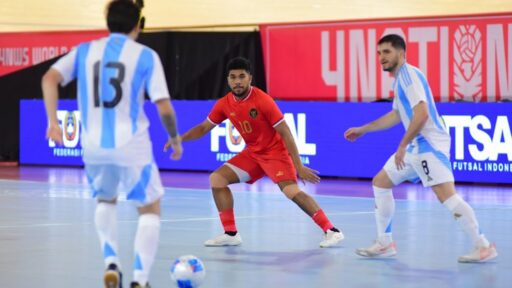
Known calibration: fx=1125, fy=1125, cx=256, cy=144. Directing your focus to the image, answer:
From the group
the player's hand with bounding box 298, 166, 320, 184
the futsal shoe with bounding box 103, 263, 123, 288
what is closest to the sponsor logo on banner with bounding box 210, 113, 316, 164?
the player's hand with bounding box 298, 166, 320, 184

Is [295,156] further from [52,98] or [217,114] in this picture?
[52,98]

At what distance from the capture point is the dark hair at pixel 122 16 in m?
7.31

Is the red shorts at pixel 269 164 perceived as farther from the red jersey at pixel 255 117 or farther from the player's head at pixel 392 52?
the player's head at pixel 392 52

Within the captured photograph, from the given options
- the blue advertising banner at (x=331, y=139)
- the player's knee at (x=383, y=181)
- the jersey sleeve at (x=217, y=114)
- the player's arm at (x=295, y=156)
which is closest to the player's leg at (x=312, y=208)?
the player's arm at (x=295, y=156)

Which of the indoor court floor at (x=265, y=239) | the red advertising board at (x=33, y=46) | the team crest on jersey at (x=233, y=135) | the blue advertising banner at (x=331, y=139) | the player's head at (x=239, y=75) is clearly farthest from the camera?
the red advertising board at (x=33, y=46)

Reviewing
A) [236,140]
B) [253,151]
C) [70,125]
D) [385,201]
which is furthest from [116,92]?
[70,125]

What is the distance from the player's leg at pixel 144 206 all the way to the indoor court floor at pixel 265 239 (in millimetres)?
909

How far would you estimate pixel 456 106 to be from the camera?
18.4 meters

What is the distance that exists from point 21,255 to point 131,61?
3.22 metres

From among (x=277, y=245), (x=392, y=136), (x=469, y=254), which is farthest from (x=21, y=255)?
(x=392, y=136)

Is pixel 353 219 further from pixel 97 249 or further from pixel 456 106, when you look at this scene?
pixel 456 106

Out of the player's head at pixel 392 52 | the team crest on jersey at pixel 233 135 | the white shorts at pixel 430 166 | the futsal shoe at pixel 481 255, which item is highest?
the player's head at pixel 392 52

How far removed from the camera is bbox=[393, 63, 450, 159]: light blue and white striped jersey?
9297mm

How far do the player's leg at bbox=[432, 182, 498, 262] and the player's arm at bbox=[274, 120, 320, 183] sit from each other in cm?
130
